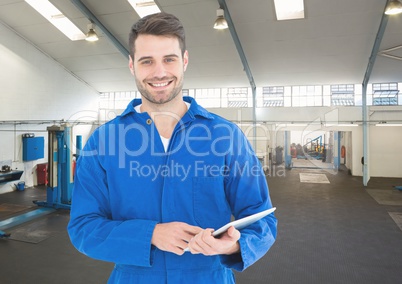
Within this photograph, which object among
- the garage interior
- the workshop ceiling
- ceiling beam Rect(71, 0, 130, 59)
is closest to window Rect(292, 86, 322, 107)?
the garage interior

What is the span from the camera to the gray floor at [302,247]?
3518 mm

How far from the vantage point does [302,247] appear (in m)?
4.43

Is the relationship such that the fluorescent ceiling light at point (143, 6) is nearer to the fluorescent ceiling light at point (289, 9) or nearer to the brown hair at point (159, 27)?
the fluorescent ceiling light at point (289, 9)

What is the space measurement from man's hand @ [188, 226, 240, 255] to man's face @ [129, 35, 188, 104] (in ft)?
1.65

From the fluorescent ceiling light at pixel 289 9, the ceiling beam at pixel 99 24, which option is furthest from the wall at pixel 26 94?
the fluorescent ceiling light at pixel 289 9

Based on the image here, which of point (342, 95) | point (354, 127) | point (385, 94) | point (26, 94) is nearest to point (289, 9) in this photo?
point (342, 95)

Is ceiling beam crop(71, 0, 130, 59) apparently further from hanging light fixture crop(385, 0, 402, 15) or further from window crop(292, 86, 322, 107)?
window crop(292, 86, 322, 107)

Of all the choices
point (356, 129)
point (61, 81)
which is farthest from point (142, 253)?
point (356, 129)

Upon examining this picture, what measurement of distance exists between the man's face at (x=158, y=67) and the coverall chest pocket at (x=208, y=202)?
1.10 feet

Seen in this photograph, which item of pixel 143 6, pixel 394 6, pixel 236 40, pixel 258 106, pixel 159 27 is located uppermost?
pixel 143 6

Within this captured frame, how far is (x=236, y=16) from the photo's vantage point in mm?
6945

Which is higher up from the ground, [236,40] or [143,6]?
[143,6]

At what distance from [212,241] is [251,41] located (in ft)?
26.0

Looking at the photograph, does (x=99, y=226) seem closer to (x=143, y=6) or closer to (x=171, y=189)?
(x=171, y=189)
